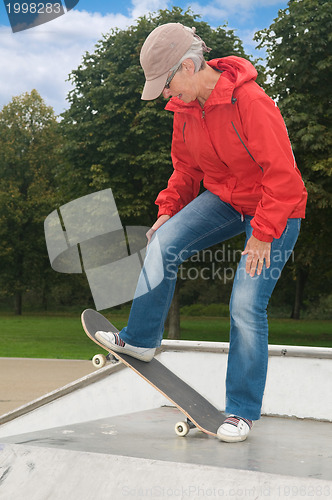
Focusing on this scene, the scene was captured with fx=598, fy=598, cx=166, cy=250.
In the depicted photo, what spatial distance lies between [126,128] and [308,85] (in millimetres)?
5772

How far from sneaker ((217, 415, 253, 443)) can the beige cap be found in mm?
1711

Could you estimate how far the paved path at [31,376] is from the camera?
8.88 meters

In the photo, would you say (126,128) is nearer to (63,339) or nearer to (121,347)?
(63,339)

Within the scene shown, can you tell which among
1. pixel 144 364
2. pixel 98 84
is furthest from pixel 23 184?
pixel 144 364

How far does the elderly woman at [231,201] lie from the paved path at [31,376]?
5.17m

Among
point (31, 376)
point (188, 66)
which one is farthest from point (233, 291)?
point (31, 376)

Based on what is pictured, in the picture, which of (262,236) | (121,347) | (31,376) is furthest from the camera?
(31,376)

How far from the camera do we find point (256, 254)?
2988mm

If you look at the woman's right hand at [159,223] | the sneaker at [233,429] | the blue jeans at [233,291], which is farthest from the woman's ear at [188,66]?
the sneaker at [233,429]

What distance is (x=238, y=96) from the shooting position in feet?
9.66

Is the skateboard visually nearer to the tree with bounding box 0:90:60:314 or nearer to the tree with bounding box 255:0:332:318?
the tree with bounding box 255:0:332:318

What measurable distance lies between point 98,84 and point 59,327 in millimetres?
12400

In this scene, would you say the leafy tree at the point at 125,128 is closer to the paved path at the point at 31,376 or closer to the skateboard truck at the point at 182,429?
the paved path at the point at 31,376

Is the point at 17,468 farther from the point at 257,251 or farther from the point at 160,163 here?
the point at 160,163
